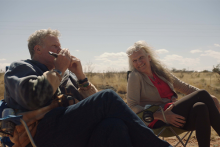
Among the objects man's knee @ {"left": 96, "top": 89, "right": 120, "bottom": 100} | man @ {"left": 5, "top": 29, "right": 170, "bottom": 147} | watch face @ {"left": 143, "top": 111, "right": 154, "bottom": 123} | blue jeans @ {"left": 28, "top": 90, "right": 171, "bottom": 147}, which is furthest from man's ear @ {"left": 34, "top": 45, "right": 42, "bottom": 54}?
watch face @ {"left": 143, "top": 111, "right": 154, "bottom": 123}

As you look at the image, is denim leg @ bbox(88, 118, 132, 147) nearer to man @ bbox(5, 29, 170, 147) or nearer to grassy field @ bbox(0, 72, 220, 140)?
man @ bbox(5, 29, 170, 147)

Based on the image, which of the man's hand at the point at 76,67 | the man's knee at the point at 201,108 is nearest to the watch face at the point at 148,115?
the man's knee at the point at 201,108

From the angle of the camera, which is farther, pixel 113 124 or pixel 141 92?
pixel 141 92

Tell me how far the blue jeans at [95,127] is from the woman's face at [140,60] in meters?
1.31

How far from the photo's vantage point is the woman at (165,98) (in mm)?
2285

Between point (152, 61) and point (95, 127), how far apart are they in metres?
1.81

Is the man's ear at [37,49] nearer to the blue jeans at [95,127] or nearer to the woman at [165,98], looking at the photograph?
the blue jeans at [95,127]

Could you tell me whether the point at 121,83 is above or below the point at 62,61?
below

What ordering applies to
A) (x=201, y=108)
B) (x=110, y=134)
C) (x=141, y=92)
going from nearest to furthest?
(x=110, y=134) → (x=201, y=108) → (x=141, y=92)

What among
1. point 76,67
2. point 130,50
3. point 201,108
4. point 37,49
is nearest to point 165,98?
point 201,108

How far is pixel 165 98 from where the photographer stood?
9.50 feet

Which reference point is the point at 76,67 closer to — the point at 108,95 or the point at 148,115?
the point at 108,95

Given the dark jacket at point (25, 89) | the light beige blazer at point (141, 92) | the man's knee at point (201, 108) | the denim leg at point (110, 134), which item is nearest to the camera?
the denim leg at point (110, 134)

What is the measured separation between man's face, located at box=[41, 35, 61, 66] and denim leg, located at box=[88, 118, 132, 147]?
1065mm
